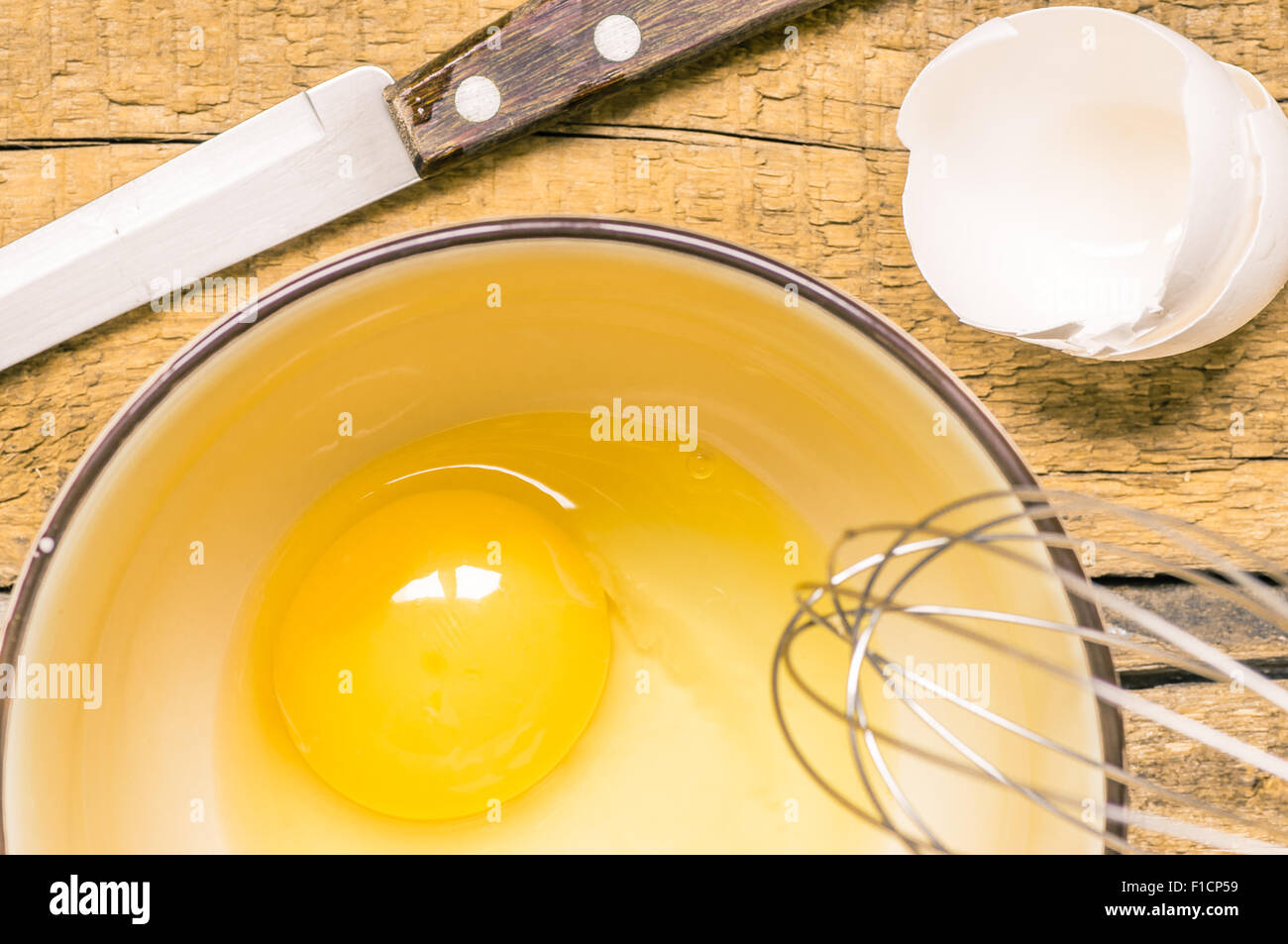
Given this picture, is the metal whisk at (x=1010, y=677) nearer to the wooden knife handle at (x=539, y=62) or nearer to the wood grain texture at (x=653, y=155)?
the wood grain texture at (x=653, y=155)

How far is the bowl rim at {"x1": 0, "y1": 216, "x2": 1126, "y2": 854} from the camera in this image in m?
0.29

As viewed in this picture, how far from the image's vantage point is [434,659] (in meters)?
0.38

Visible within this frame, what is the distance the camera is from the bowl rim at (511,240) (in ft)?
0.95

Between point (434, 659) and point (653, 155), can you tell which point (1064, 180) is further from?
point (434, 659)

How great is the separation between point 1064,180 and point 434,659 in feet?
1.10

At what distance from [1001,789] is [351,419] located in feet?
0.96

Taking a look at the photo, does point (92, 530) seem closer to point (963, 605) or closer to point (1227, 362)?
point (963, 605)

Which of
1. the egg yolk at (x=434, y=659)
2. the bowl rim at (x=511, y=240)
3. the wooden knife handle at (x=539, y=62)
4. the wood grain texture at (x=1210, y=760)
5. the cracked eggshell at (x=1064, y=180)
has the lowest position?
the wood grain texture at (x=1210, y=760)

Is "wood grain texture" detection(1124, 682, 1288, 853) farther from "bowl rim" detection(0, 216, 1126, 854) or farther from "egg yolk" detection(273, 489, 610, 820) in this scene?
"egg yolk" detection(273, 489, 610, 820)

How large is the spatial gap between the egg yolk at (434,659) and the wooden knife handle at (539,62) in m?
0.16

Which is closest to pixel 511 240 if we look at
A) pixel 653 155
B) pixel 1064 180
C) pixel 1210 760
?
pixel 653 155

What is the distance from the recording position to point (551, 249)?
0.31m

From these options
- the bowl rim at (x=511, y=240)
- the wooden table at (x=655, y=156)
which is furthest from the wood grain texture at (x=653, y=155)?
the bowl rim at (x=511, y=240)
